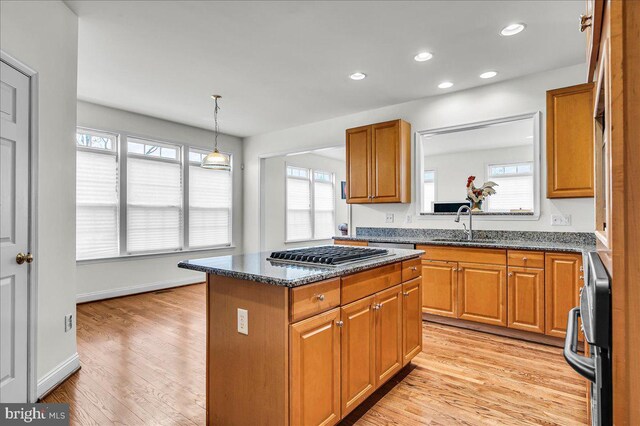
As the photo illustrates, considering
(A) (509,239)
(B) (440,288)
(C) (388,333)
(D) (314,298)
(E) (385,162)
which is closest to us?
(D) (314,298)

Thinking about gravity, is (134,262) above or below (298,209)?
below

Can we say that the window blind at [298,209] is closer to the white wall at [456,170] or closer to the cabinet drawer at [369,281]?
the white wall at [456,170]

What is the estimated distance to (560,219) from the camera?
356 cm

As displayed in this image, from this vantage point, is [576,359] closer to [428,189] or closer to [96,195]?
[428,189]

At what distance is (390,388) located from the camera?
239 cm

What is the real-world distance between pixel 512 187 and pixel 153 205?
5056 mm

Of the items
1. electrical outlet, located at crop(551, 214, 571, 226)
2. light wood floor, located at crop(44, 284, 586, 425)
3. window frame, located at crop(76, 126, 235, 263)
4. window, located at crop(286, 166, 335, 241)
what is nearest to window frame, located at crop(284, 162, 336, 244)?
window, located at crop(286, 166, 335, 241)

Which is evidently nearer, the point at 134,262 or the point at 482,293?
the point at 482,293

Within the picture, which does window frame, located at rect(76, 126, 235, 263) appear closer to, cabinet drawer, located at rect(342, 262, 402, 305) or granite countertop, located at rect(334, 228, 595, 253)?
granite countertop, located at rect(334, 228, 595, 253)

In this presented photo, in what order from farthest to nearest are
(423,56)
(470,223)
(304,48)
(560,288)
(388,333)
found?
(470,223), (423,56), (304,48), (560,288), (388,333)

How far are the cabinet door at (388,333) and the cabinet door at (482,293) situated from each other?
1440 mm

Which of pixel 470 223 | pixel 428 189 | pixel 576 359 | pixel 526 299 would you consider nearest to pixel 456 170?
pixel 428 189

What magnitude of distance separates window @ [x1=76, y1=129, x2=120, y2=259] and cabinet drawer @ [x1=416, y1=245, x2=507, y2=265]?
4.23 metres

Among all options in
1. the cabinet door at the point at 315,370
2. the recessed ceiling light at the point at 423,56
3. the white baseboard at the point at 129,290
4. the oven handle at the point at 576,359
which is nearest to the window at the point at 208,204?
the white baseboard at the point at 129,290
